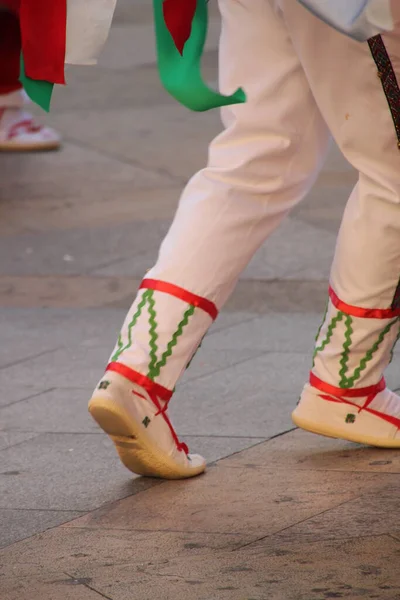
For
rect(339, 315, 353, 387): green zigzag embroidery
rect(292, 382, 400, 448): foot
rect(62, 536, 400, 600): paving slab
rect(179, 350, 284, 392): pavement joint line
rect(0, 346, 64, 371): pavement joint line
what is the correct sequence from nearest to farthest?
rect(62, 536, 400, 600): paving slab → rect(339, 315, 353, 387): green zigzag embroidery → rect(292, 382, 400, 448): foot → rect(179, 350, 284, 392): pavement joint line → rect(0, 346, 64, 371): pavement joint line

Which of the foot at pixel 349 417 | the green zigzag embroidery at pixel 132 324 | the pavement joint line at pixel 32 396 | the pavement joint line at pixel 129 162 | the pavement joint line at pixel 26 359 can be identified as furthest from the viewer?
the pavement joint line at pixel 129 162

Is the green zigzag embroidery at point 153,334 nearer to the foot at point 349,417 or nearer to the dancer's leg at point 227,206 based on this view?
the dancer's leg at point 227,206

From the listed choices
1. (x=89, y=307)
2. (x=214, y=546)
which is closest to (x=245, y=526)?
(x=214, y=546)

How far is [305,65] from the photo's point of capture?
9.08ft

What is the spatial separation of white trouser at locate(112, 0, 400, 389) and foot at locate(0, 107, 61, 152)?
4.10m

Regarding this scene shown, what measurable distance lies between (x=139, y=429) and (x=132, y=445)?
0.06 meters

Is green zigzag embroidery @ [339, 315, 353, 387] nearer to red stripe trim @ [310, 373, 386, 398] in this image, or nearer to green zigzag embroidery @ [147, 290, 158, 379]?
red stripe trim @ [310, 373, 386, 398]

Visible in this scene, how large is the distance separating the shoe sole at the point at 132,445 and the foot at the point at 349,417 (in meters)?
0.30

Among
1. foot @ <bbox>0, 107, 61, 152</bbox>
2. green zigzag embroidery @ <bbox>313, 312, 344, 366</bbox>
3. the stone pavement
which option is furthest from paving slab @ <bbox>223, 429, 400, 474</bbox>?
foot @ <bbox>0, 107, 61, 152</bbox>

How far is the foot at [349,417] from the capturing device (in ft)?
10.2

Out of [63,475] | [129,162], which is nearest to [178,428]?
[63,475]

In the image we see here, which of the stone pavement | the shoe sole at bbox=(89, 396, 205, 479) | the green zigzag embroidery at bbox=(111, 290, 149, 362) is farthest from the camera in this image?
the green zigzag embroidery at bbox=(111, 290, 149, 362)

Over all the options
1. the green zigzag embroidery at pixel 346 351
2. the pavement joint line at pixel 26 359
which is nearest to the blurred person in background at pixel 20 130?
the pavement joint line at pixel 26 359

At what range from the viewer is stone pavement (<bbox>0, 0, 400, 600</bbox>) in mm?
2494
